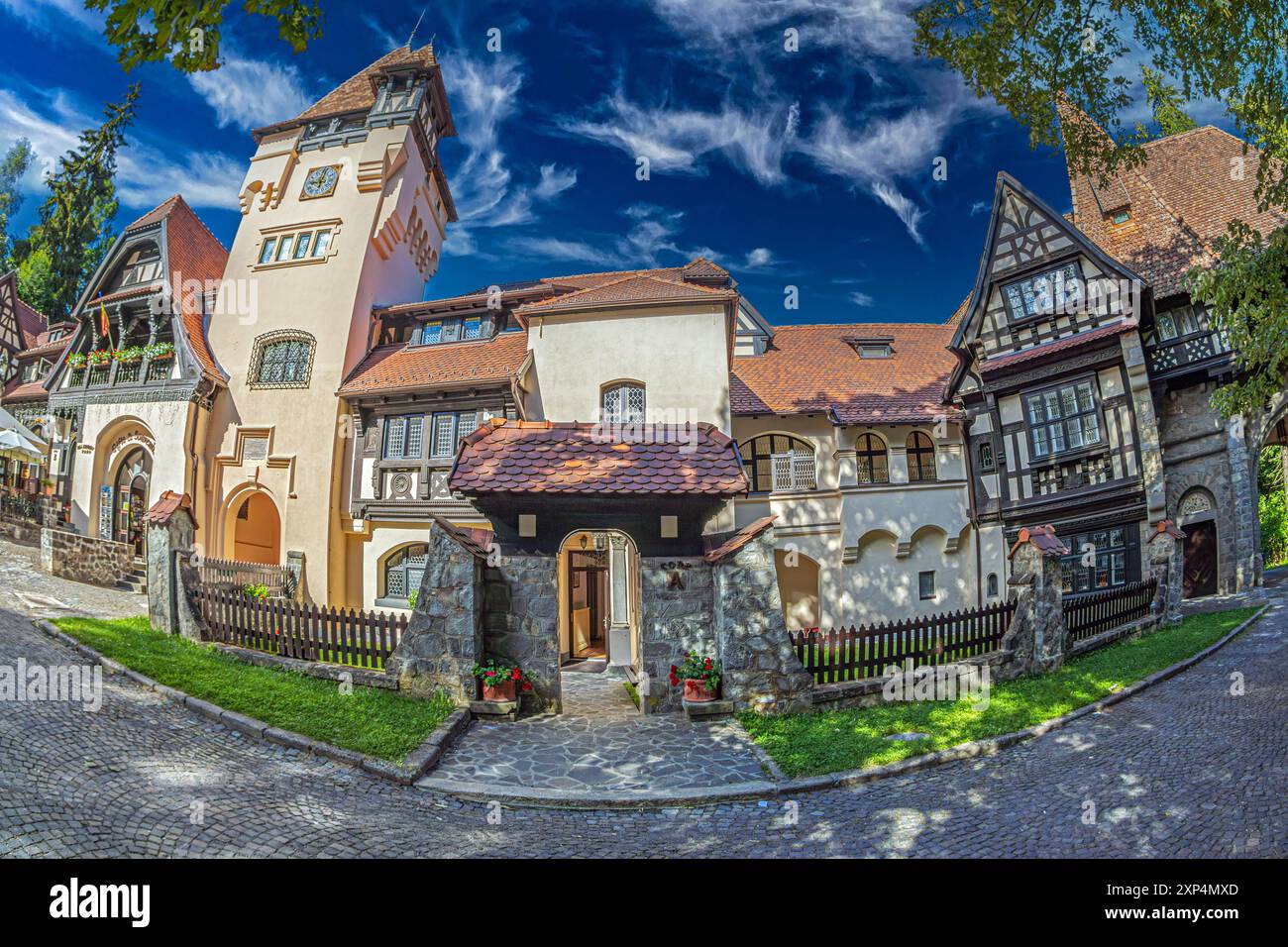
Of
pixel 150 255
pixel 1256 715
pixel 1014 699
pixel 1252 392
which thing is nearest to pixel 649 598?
pixel 1014 699

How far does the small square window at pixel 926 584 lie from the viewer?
1998cm

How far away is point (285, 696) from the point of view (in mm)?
8500

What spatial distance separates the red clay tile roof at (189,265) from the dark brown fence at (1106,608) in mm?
23293

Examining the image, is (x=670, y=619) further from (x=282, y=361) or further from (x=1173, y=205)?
(x=1173, y=205)

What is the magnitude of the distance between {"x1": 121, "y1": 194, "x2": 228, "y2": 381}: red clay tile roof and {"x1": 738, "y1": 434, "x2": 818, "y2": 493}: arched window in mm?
16791

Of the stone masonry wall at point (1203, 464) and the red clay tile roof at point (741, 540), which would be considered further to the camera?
Answer: the stone masonry wall at point (1203, 464)

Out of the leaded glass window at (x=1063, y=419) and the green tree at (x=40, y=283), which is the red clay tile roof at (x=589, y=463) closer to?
the leaded glass window at (x=1063, y=419)

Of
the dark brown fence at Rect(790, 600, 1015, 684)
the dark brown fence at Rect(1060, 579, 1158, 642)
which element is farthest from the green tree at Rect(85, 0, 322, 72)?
the dark brown fence at Rect(1060, 579, 1158, 642)

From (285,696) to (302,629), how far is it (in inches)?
76.3

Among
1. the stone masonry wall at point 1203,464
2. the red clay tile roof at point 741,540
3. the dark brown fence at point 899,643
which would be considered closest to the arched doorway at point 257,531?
the red clay tile roof at point 741,540

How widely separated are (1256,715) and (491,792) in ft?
30.2

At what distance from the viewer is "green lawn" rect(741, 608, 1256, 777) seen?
7.53 m

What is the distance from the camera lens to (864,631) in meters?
10.0

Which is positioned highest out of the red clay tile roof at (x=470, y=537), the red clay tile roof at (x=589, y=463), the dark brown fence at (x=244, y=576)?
the red clay tile roof at (x=589, y=463)
